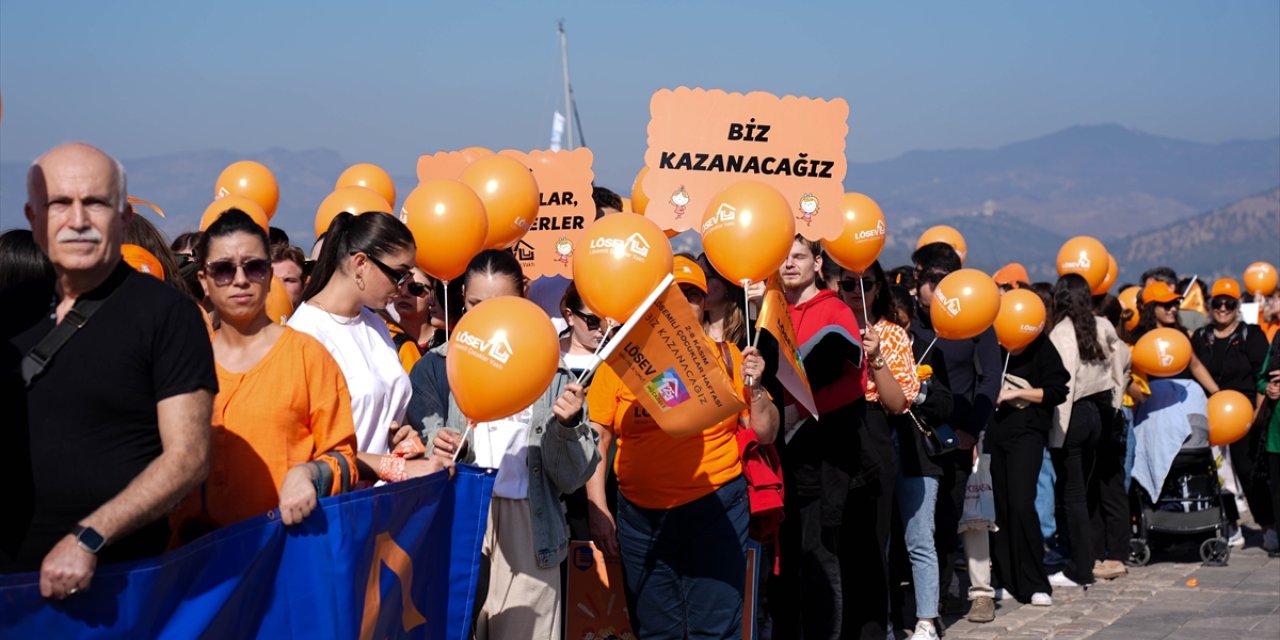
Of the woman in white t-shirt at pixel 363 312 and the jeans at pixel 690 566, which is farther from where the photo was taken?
the jeans at pixel 690 566

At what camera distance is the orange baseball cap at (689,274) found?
6102 millimetres

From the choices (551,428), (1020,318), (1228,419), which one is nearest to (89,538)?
(551,428)

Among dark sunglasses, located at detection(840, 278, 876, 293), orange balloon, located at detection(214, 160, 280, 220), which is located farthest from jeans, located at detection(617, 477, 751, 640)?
orange balloon, located at detection(214, 160, 280, 220)

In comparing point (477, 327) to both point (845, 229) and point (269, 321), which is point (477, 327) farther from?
point (845, 229)

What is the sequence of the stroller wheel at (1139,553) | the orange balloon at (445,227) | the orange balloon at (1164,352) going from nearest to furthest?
the orange balloon at (445,227)
the orange balloon at (1164,352)
the stroller wheel at (1139,553)

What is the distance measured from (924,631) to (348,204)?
4092mm

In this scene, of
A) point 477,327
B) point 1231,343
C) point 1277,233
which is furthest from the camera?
point 1277,233

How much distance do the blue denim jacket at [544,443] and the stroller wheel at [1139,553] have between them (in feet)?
24.6

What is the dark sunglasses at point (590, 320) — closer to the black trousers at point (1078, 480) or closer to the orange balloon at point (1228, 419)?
the black trousers at point (1078, 480)

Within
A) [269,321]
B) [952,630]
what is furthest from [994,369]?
[269,321]

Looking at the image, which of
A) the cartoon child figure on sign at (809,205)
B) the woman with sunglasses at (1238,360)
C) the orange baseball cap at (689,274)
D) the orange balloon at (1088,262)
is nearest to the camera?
the orange baseball cap at (689,274)

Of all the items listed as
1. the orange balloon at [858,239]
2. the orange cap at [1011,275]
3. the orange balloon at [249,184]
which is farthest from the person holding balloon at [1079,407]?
the orange balloon at [249,184]

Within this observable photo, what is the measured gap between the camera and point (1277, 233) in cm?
19600

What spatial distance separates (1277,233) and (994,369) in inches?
8069
